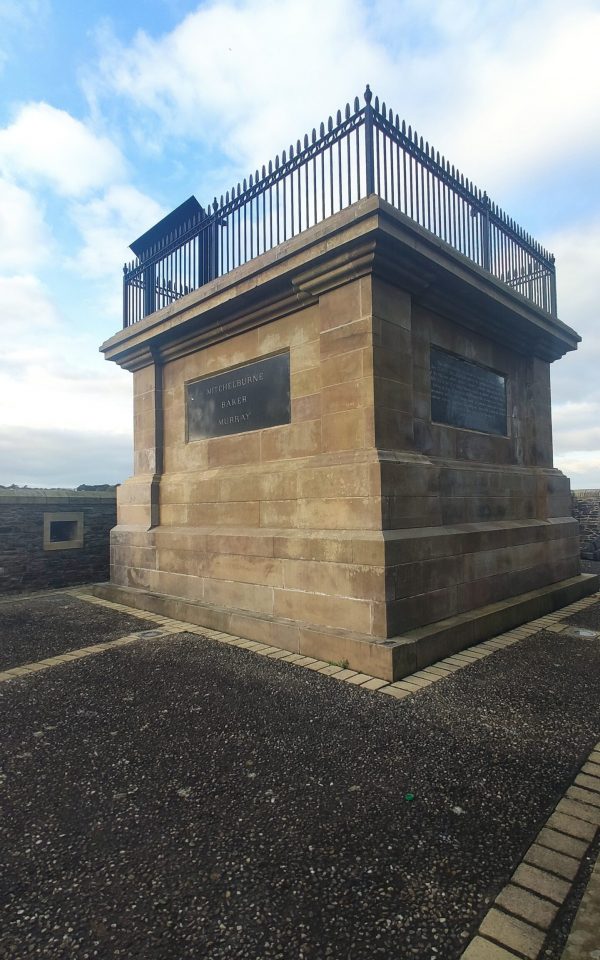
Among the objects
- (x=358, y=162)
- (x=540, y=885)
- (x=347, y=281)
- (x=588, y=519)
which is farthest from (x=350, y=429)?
(x=588, y=519)

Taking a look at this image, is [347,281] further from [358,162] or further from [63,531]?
[63,531]

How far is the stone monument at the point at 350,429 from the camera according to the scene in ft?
18.0

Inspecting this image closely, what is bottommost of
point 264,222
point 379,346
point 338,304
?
point 379,346

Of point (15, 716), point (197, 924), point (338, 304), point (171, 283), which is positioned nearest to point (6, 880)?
point (197, 924)

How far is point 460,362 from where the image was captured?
7254 millimetres

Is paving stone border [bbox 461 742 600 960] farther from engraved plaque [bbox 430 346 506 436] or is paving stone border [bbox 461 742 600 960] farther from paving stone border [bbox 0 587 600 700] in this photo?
engraved plaque [bbox 430 346 506 436]

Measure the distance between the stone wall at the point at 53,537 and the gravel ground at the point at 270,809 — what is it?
669 centimetres

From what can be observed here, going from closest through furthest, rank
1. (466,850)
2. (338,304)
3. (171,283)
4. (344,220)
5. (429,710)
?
(466,850)
(429,710)
(344,220)
(338,304)
(171,283)

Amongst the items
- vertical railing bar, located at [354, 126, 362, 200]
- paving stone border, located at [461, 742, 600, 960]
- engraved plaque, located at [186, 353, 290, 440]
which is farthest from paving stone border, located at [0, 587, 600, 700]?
vertical railing bar, located at [354, 126, 362, 200]

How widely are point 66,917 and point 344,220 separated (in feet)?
19.5

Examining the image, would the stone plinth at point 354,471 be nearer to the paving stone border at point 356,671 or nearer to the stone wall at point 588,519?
the paving stone border at point 356,671

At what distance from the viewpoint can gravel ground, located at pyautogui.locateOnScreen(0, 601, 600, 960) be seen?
197 centimetres

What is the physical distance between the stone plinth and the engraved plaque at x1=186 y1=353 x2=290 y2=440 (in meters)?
0.14

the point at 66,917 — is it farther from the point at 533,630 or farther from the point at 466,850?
the point at 533,630
